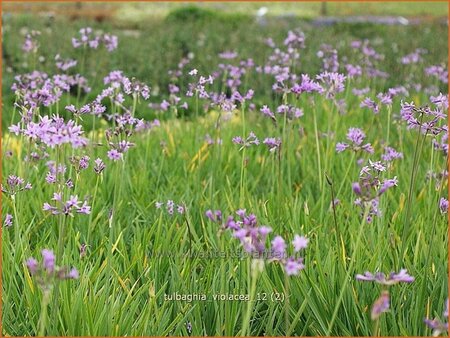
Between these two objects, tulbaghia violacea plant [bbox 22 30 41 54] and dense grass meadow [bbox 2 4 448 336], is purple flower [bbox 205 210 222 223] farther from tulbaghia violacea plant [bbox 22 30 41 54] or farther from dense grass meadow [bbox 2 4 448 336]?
tulbaghia violacea plant [bbox 22 30 41 54]

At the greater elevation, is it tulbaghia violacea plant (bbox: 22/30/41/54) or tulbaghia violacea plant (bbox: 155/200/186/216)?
tulbaghia violacea plant (bbox: 22/30/41/54)

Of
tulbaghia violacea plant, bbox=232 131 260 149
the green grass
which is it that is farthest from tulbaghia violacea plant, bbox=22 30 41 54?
the green grass

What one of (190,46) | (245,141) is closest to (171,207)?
(245,141)

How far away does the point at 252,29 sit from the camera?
440 inches

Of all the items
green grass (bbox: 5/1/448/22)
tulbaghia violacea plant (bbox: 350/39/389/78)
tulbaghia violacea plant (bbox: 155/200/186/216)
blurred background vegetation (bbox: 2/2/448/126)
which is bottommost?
green grass (bbox: 5/1/448/22)

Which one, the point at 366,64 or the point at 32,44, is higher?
the point at 32,44

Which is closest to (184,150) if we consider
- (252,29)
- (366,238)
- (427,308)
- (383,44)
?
(366,238)

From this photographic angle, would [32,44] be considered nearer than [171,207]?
No

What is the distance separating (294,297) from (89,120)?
3750 millimetres

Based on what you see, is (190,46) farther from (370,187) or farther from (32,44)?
(370,187)

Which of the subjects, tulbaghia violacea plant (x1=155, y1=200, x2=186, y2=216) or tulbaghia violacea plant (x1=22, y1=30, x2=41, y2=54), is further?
tulbaghia violacea plant (x1=22, y1=30, x2=41, y2=54)

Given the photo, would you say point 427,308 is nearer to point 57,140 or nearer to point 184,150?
point 57,140

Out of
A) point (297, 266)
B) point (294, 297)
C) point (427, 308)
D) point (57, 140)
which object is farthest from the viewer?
point (294, 297)

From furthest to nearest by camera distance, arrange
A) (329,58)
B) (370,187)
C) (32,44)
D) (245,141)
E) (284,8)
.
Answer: (284,8) → (329,58) → (32,44) → (245,141) → (370,187)
